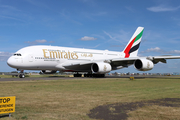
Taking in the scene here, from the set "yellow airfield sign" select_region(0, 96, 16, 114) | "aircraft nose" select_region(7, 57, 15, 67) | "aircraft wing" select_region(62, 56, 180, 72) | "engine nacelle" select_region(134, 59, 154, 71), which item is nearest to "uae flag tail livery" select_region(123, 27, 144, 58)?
"aircraft wing" select_region(62, 56, 180, 72)

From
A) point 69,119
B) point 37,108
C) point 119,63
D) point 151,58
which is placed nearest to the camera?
point 69,119

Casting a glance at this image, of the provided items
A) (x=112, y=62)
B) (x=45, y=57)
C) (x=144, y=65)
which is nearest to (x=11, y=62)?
(x=45, y=57)

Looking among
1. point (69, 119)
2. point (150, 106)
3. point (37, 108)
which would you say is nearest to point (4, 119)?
point (37, 108)

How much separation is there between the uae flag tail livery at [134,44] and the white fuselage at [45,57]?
10803 millimetres

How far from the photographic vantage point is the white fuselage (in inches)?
1056

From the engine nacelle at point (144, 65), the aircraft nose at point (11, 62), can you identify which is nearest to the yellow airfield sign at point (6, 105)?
the aircraft nose at point (11, 62)

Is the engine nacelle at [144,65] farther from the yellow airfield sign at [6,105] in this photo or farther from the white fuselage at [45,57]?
the yellow airfield sign at [6,105]

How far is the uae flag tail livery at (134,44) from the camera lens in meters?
41.3

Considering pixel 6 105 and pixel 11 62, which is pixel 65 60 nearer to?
pixel 11 62

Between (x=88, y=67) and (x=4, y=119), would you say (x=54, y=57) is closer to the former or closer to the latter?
(x=88, y=67)

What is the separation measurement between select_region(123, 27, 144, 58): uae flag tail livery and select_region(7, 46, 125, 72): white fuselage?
10803 millimetres

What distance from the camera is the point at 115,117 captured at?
636 cm

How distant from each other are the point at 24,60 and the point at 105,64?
480 inches

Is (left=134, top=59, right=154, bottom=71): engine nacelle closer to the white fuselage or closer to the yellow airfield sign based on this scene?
the white fuselage
